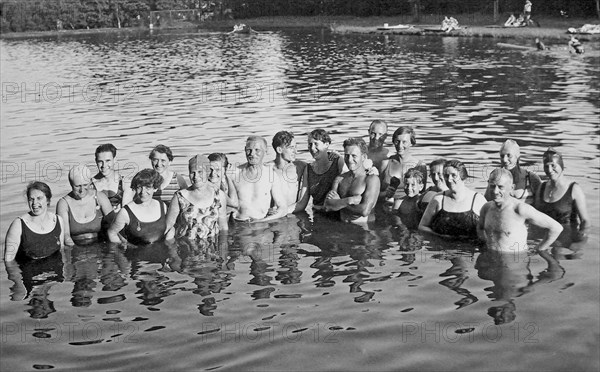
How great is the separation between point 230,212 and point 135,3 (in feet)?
323

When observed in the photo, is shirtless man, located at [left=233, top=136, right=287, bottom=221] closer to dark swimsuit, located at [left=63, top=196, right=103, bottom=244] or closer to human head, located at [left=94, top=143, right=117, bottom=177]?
human head, located at [left=94, top=143, right=117, bottom=177]

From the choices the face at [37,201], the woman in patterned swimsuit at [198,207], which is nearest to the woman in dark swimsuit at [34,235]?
the face at [37,201]

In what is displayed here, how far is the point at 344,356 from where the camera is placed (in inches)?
308

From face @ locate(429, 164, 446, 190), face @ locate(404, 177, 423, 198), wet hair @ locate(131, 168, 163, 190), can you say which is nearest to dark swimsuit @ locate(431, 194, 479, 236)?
face @ locate(429, 164, 446, 190)

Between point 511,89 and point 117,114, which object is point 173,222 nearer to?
point 117,114

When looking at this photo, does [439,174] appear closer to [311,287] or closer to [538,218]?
[538,218]

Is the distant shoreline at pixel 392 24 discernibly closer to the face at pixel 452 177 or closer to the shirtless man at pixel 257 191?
the shirtless man at pixel 257 191

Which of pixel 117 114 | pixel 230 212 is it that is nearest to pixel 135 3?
pixel 117 114

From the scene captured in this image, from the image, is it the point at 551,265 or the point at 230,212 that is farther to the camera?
the point at 230,212

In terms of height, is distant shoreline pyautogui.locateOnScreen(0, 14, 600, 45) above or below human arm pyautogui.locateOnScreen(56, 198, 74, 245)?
above

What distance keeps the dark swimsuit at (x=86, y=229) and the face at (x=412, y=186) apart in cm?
Result: 470

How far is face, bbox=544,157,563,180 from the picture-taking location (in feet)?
37.3

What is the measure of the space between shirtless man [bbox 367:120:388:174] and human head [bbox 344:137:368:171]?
3.65 feet

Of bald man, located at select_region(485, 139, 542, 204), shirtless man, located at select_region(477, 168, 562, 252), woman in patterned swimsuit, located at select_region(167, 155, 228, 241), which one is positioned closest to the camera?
shirtless man, located at select_region(477, 168, 562, 252)
